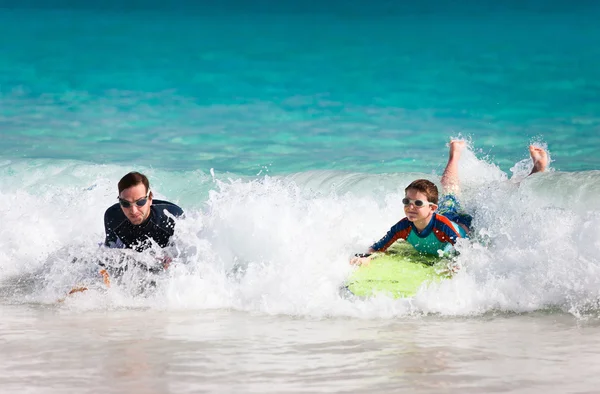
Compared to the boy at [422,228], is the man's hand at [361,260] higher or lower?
lower

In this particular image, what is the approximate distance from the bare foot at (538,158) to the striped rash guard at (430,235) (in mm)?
4214

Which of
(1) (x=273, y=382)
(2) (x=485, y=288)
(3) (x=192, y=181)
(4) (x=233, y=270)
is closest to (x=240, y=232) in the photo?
(4) (x=233, y=270)

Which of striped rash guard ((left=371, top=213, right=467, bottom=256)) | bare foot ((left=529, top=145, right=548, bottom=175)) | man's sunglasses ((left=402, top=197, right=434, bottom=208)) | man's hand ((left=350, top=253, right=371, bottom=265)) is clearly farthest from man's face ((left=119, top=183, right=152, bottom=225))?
bare foot ((left=529, top=145, right=548, bottom=175))

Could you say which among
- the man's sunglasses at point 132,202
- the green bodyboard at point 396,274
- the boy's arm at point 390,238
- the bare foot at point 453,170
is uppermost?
the bare foot at point 453,170

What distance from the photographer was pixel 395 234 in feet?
24.8

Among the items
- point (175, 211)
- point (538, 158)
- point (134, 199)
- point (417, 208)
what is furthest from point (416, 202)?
point (538, 158)

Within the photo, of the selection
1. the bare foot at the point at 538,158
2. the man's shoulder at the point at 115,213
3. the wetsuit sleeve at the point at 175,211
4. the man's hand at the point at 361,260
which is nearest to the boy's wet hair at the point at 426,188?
the man's hand at the point at 361,260

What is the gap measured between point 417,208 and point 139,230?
281 cm

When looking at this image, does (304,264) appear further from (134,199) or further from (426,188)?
(134,199)

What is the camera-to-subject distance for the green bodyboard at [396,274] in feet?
21.8

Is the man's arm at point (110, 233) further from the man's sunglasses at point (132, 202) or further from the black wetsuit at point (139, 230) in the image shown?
the man's sunglasses at point (132, 202)

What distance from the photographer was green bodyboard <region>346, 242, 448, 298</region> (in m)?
6.63

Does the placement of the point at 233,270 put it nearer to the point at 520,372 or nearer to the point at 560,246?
the point at 560,246

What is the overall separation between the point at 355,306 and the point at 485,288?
1240mm
